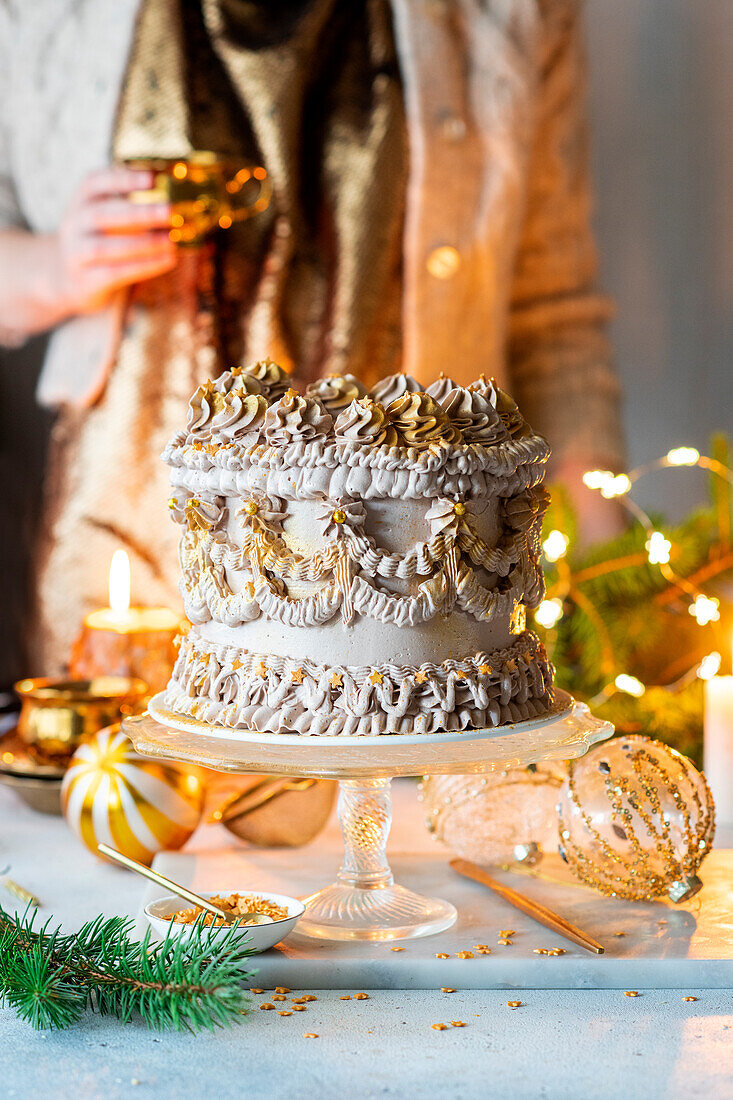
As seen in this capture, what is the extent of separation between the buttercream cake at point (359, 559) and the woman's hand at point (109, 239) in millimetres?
723

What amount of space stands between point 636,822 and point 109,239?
1047 mm

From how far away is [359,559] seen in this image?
33.4 inches

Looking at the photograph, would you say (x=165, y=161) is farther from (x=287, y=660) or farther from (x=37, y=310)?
(x=287, y=660)

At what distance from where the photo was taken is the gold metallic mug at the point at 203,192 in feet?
5.09

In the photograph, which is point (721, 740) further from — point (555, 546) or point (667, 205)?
point (667, 205)

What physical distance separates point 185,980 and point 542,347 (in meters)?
1.22

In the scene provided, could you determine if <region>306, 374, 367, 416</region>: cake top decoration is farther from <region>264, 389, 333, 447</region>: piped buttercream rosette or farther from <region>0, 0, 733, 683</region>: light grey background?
<region>0, 0, 733, 683</region>: light grey background

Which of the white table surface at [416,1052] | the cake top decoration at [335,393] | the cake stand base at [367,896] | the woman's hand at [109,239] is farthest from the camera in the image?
the woman's hand at [109,239]

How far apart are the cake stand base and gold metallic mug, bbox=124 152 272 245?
0.89 meters

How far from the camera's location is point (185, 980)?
775mm

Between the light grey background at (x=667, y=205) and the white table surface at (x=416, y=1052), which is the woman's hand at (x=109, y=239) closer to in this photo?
the light grey background at (x=667, y=205)

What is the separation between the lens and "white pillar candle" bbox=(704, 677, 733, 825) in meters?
1.29

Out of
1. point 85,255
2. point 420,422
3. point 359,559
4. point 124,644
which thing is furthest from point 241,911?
point 85,255

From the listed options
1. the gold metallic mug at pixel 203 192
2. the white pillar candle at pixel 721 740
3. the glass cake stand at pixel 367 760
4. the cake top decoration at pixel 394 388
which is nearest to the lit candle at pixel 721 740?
the white pillar candle at pixel 721 740
